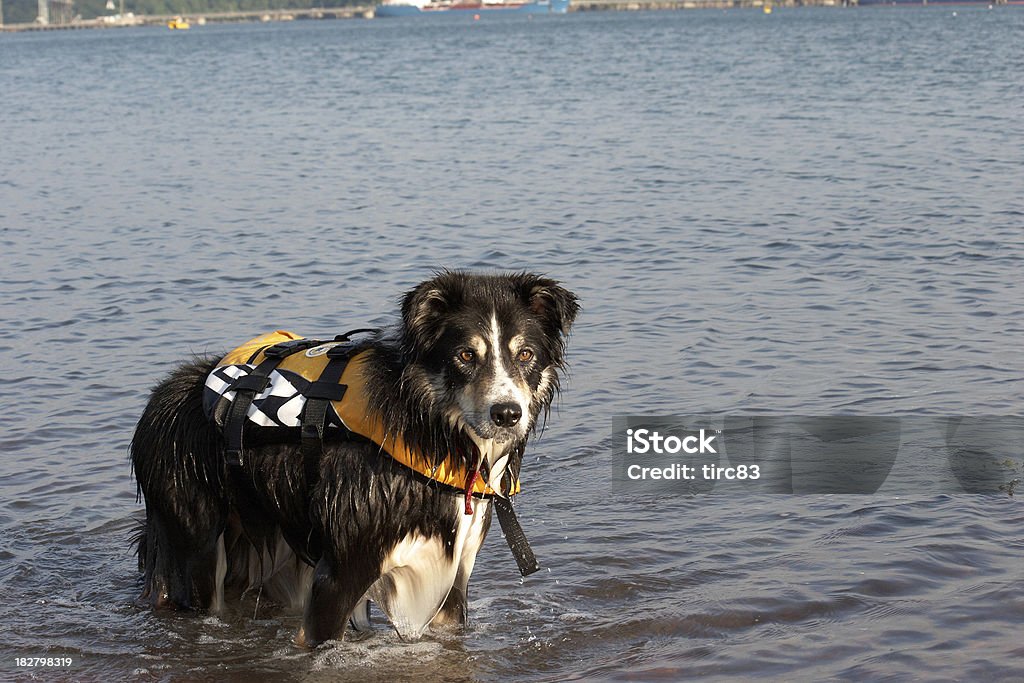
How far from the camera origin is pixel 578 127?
30.3 meters

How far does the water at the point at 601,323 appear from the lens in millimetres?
6508

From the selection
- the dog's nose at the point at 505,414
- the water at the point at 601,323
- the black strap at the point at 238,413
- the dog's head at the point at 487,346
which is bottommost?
the water at the point at 601,323

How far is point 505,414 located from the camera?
510cm

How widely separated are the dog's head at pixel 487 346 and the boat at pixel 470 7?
187849 millimetres

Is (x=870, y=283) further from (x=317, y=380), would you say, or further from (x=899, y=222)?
(x=317, y=380)

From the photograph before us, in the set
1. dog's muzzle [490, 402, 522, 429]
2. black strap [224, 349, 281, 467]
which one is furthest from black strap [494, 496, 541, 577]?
black strap [224, 349, 281, 467]

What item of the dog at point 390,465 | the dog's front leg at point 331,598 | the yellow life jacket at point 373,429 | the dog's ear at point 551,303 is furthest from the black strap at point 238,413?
the dog's ear at point 551,303

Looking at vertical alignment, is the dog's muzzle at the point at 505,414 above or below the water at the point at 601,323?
above

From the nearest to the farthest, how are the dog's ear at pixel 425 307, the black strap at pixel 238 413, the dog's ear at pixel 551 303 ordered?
the dog's ear at pixel 425 307 < the dog's ear at pixel 551 303 < the black strap at pixel 238 413

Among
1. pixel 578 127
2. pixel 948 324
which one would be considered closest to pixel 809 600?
pixel 948 324

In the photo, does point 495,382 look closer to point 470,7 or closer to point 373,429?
point 373,429

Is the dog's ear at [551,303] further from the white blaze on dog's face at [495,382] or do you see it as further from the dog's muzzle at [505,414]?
the dog's muzzle at [505,414]

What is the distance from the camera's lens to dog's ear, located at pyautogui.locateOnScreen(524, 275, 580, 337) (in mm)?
5379

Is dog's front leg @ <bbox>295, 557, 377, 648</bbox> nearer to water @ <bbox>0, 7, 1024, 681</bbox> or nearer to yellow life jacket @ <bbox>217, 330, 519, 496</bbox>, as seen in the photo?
water @ <bbox>0, 7, 1024, 681</bbox>
